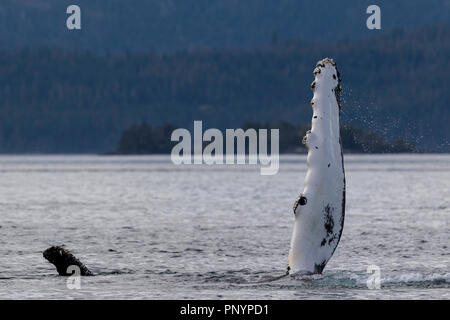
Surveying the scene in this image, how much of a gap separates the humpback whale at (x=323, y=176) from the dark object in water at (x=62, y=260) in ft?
26.6

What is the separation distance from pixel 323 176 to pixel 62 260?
9.45 metres

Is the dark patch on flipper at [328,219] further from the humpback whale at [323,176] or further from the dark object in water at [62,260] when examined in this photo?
the dark object in water at [62,260]

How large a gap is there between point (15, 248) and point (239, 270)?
1221 cm

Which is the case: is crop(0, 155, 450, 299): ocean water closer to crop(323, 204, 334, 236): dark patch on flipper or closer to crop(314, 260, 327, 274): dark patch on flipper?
crop(314, 260, 327, 274): dark patch on flipper

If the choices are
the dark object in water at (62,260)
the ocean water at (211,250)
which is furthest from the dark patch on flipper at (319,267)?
the dark object in water at (62,260)

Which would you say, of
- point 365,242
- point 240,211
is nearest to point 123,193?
point 240,211

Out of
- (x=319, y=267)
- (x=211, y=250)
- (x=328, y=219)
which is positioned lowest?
(x=211, y=250)

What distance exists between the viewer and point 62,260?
37.2 m

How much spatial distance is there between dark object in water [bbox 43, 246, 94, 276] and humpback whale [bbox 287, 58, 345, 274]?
319 inches

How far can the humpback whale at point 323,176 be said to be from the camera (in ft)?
103

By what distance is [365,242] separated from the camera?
51156 mm

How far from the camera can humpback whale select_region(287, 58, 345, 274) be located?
3142 centimetres

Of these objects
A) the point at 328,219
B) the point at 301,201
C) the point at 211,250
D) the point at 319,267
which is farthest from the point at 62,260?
the point at 211,250

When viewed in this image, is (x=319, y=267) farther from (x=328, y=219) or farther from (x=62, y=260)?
(x=62, y=260)
